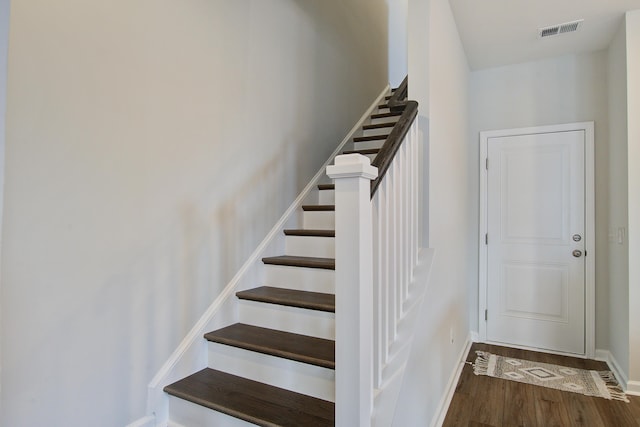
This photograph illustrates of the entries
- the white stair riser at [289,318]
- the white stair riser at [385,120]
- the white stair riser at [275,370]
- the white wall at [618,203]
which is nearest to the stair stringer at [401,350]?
the white stair riser at [275,370]

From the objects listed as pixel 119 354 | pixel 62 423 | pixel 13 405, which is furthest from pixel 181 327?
pixel 13 405

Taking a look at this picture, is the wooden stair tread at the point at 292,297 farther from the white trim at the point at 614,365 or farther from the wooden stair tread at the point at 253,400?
the white trim at the point at 614,365

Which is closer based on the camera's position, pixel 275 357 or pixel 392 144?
pixel 392 144

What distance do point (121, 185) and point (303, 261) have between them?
109 cm

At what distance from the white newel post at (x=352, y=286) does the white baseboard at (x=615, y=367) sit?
2.44 metres

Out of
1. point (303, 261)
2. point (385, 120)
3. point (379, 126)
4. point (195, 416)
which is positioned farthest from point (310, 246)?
point (385, 120)

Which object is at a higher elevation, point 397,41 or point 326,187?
point 397,41

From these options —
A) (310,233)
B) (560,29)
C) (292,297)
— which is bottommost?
(292,297)

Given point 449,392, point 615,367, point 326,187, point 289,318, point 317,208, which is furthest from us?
point 326,187

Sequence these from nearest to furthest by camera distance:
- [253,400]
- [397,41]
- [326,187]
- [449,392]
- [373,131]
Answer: [253,400] < [449,392] < [326,187] < [373,131] < [397,41]

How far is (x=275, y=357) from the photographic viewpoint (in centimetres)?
171

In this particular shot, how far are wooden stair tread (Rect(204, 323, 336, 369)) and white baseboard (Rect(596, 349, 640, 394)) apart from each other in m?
2.25

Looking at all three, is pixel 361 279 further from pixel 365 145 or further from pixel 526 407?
pixel 365 145

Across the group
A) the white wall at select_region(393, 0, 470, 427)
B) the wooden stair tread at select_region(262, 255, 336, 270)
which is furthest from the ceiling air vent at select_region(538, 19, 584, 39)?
the wooden stair tread at select_region(262, 255, 336, 270)
